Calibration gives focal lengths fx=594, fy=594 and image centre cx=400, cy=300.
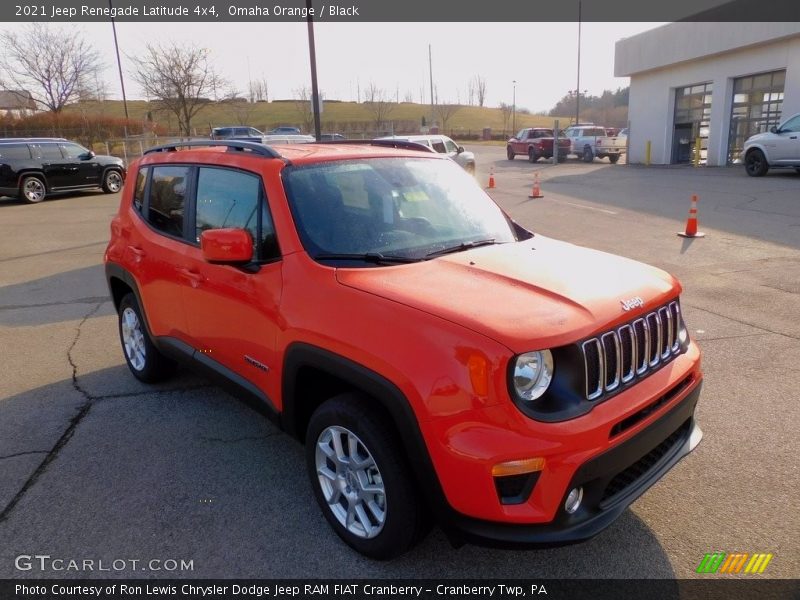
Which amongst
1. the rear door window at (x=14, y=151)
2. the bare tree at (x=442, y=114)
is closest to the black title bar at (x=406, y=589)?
the rear door window at (x=14, y=151)

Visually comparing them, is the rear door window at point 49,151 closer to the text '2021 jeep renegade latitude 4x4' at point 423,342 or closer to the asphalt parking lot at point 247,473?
the asphalt parking lot at point 247,473

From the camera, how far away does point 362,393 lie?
8.81ft

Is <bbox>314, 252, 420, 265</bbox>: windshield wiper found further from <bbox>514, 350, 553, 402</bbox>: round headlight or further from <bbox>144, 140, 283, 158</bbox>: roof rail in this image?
<bbox>514, 350, 553, 402</bbox>: round headlight

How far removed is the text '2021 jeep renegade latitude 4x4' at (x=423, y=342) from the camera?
2254mm

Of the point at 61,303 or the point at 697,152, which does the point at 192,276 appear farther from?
the point at 697,152

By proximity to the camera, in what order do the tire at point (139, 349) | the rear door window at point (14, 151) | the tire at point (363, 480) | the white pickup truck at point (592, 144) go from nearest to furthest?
the tire at point (363, 480)
the tire at point (139, 349)
the rear door window at point (14, 151)
the white pickup truck at point (592, 144)

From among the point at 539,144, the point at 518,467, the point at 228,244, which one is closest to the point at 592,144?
the point at 539,144

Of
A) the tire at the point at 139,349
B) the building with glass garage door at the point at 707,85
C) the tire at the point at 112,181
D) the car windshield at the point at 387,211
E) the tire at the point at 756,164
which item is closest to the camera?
the car windshield at the point at 387,211

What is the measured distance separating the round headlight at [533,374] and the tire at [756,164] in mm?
20445

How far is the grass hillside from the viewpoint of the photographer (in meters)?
57.6

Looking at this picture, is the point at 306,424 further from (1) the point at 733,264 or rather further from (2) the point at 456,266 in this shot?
(1) the point at 733,264

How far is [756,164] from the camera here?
19.4 meters

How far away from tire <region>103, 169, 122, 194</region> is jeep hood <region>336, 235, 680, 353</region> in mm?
20461

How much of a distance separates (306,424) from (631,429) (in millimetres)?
1588
